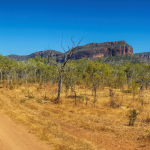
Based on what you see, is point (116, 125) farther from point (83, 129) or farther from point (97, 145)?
point (97, 145)

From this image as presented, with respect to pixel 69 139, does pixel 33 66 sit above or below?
above

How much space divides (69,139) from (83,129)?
8.78ft

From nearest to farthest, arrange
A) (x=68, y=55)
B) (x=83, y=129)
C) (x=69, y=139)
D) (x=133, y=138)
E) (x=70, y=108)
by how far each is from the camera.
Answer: (x=69, y=139) → (x=133, y=138) → (x=83, y=129) → (x=70, y=108) → (x=68, y=55)

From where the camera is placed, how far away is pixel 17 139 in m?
9.45

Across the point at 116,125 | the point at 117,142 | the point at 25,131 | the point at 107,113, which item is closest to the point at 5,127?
the point at 25,131

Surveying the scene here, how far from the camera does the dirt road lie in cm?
852

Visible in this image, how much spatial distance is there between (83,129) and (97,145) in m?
3.13

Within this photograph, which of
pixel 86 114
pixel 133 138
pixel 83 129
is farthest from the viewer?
pixel 86 114

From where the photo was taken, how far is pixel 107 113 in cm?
1722

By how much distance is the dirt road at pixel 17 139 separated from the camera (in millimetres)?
8523

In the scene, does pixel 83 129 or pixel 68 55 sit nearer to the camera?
pixel 83 129

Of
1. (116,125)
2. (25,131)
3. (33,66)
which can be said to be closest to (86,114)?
(116,125)

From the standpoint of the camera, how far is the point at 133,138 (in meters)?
10.8

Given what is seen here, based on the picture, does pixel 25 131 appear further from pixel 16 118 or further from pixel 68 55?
pixel 68 55
